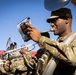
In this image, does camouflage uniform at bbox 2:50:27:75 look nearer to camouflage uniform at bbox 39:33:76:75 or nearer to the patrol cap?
the patrol cap

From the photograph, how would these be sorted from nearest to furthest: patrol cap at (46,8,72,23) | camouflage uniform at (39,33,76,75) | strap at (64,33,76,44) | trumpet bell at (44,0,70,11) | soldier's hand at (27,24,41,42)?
camouflage uniform at (39,33,76,75), soldier's hand at (27,24,41,42), strap at (64,33,76,44), trumpet bell at (44,0,70,11), patrol cap at (46,8,72,23)

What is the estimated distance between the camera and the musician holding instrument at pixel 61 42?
108 inches

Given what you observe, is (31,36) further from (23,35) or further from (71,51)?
(71,51)

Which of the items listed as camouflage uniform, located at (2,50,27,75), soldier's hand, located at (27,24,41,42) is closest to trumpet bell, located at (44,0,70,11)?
soldier's hand, located at (27,24,41,42)

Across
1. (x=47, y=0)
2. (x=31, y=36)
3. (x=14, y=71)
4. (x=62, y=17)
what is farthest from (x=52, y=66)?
(x=14, y=71)

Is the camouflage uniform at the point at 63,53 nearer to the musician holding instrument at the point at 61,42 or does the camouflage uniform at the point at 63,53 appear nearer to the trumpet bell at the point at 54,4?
the musician holding instrument at the point at 61,42

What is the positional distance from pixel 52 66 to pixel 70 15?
0.89 metres

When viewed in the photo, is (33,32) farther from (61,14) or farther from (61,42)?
(61,14)

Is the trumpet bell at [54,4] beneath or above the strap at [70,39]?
above

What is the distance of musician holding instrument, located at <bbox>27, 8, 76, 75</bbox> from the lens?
274 cm

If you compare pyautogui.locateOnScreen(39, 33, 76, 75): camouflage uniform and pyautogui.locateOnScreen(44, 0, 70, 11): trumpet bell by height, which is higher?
pyautogui.locateOnScreen(44, 0, 70, 11): trumpet bell

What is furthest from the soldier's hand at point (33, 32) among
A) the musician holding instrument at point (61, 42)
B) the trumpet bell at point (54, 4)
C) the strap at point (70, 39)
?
the trumpet bell at point (54, 4)

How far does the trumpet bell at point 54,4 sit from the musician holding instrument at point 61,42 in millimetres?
144

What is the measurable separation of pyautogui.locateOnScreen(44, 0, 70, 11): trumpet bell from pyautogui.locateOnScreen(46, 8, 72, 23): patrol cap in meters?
0.14
